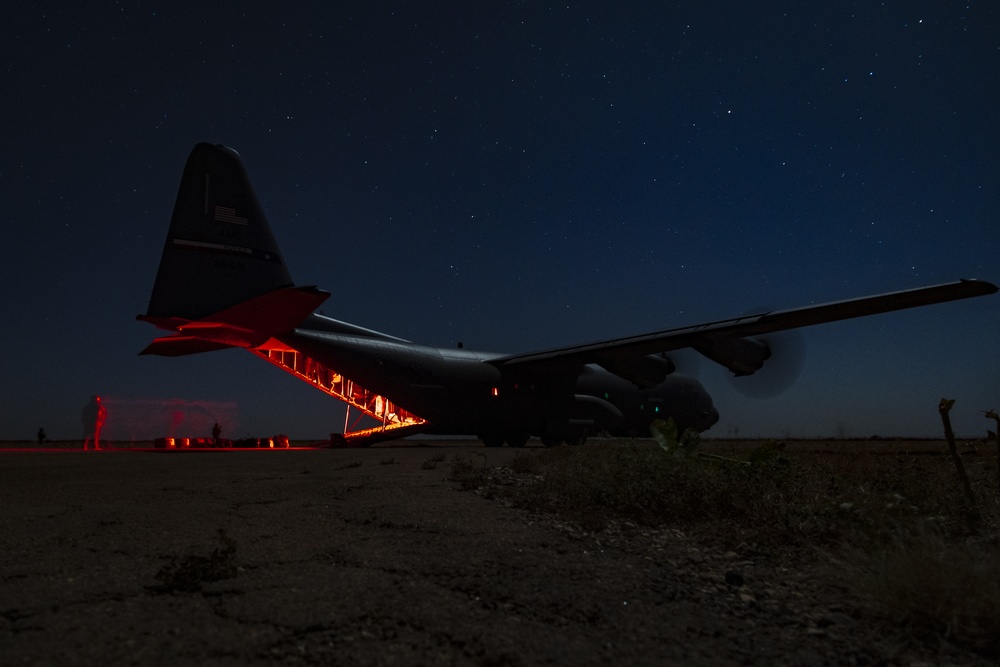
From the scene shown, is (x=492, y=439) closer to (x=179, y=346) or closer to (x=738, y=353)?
(x=738, y=353)

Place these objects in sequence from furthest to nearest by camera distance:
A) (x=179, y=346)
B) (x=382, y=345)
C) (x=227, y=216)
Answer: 1. (x=382, y=345)
2. (x=179, y=346)
3. (x=227, y=216)

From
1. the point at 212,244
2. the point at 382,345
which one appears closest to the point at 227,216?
the point at 212,244

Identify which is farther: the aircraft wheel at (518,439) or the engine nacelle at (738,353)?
the aircraft wheel at (518,439)

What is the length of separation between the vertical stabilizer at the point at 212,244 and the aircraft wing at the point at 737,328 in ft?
30.5

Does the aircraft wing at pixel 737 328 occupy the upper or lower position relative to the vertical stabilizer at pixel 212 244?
lower

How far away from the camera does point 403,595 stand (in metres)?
3.14

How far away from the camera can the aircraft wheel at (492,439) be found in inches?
901

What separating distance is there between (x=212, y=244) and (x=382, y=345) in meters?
5.77

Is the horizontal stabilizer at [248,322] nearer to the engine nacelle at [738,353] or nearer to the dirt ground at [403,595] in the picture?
the dirt ground at [403,595]

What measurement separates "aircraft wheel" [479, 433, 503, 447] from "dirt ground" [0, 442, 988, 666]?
17224 mm

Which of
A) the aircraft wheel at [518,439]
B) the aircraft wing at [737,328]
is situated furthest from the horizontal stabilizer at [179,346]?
the aircraft wheel at [518,439]

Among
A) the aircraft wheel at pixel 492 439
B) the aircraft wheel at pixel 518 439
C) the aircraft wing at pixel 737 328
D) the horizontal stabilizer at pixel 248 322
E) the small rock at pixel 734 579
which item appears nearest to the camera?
the small rock at pixel 734 579

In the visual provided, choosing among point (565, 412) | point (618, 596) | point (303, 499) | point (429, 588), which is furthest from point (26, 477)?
point (565, 412)

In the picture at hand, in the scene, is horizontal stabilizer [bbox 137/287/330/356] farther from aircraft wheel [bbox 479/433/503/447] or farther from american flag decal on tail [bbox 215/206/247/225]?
aircraft wheel [bbox 479/433/503/447]
